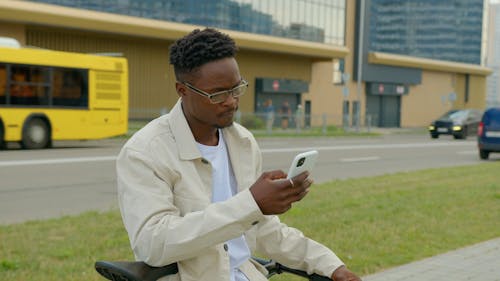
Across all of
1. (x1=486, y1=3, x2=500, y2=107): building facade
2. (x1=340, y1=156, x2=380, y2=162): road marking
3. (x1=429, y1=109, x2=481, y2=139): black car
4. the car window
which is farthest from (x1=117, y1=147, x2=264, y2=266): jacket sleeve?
(x1=486, y1=3, x2=500, y2=107): building facade

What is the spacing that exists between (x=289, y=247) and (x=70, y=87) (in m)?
19.2

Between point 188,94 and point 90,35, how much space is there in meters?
33.6

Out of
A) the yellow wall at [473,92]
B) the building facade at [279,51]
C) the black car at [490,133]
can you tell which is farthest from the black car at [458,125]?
the yellow wall at [473,92]

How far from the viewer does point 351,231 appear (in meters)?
7.21

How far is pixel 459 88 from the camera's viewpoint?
69125mm

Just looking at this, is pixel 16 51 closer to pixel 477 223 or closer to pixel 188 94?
pixel 477 223

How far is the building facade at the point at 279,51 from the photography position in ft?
109

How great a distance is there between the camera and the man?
2332 mm

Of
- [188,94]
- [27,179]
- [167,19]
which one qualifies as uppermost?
[167,19]

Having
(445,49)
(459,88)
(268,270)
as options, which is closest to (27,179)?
(268,270)

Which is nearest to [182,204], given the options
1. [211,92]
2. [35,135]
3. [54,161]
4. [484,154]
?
[211,92]

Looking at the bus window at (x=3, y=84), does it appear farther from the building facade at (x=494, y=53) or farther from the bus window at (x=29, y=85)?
the building facade at (x=494, y=53)

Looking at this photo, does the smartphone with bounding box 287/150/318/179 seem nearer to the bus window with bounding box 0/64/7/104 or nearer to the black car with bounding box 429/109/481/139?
the bus window with bounding box 0/64/7/104

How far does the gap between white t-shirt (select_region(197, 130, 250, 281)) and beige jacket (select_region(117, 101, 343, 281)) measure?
0.03 m
